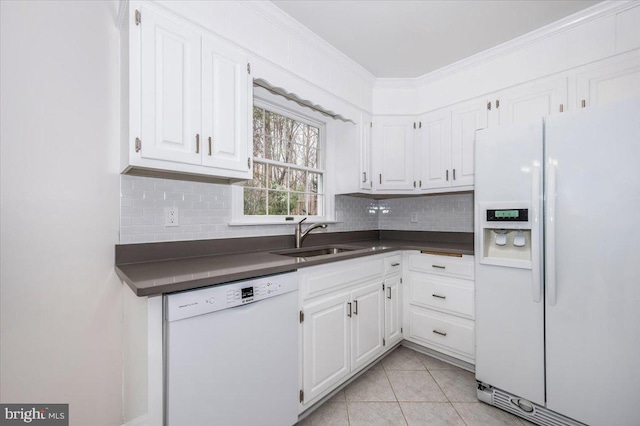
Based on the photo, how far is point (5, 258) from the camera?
1.24 metres

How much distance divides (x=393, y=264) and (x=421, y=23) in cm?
185

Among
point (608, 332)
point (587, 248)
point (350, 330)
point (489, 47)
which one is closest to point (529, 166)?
point (587, 248)

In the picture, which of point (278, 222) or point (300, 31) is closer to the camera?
point (300, 31)

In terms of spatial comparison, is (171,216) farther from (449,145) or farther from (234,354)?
(449,145)

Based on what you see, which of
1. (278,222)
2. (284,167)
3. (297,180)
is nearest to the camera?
(278,222)

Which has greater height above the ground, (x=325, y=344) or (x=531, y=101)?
(x=531, y=101)

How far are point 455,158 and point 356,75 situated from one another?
1177 millimetres

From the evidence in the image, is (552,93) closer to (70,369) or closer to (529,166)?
(529,166)

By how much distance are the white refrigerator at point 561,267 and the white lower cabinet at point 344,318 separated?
2.21ft

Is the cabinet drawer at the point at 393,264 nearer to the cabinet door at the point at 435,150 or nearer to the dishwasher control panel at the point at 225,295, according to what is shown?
the cabinet door at the point at 435,150

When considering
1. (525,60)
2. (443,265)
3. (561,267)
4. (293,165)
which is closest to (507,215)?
(561,267)

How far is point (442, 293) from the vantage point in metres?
2.31

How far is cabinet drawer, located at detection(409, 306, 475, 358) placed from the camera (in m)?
2.18

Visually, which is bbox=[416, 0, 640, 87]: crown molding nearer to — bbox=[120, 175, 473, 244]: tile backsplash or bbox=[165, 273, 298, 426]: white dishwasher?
bbox=[120, 175, 473, 244]: tile backsplash
